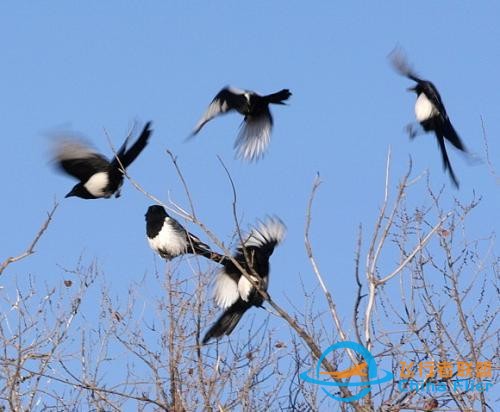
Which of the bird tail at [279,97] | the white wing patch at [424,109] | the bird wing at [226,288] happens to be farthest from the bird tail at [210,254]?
the white wing patch at [424,109]

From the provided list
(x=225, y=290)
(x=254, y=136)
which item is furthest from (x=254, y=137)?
(x=225, y=290)

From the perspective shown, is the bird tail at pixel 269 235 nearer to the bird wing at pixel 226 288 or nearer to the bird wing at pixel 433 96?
the bird wing at pixel 226 288

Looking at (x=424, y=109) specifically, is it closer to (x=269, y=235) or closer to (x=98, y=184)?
(x=269, y=235)

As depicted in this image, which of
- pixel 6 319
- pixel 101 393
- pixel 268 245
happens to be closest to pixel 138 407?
pixel 101 393

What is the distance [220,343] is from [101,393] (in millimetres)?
670

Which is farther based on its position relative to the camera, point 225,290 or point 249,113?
point 249,113

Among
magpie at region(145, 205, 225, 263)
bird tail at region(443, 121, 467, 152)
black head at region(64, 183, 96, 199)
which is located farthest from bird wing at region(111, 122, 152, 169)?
bird tail at region(443, 121, 467, 152)

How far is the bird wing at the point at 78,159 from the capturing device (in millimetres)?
8023

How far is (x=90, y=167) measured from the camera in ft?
26.8

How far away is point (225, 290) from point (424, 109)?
6.87 feet

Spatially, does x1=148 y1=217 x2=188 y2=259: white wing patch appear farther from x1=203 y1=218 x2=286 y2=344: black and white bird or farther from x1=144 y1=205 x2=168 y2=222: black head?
x1=203 y1=218 x2=286 y2=344: black and white bird

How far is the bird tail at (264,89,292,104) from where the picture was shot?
7.96 metres

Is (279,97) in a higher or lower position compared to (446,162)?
higher

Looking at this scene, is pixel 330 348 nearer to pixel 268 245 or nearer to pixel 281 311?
pixel 281 311
